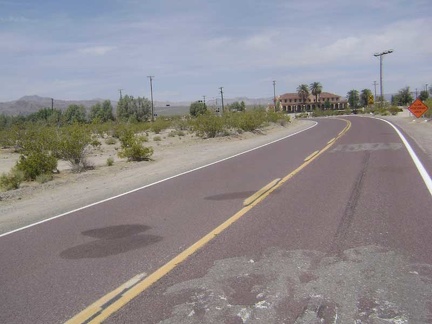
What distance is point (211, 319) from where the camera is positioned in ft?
15.6

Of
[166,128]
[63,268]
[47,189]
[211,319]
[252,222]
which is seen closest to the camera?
[211,319]

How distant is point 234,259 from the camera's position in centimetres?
655

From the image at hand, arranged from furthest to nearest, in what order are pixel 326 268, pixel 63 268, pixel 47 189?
pixel 47 189 < pixel 63 268 < pixel 326 268

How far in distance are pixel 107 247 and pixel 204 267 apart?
2.01m

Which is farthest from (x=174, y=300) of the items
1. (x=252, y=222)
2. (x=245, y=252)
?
(x=252, y=222)

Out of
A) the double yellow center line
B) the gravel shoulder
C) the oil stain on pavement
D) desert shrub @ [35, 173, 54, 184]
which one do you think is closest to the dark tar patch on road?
the gravel shoulder

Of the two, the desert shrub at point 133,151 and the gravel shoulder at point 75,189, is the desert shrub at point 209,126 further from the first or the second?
the gravel shoulder at point 75,189

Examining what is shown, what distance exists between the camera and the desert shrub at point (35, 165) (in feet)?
61.5

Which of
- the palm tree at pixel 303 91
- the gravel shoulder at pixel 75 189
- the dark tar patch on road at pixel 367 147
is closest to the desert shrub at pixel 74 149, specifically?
the gravel shoulder at pixel 75 189

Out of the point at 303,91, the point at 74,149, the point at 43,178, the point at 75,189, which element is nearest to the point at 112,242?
the point at 75,189

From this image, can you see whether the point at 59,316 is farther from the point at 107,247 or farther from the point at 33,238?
the point at 33,238

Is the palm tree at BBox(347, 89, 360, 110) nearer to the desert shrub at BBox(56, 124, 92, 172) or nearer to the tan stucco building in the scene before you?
the tan stucco building

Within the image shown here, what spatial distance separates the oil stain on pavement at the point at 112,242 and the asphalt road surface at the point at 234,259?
0.8 inches

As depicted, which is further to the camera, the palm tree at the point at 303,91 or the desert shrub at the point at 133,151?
the palm tree at the point at 303,91
